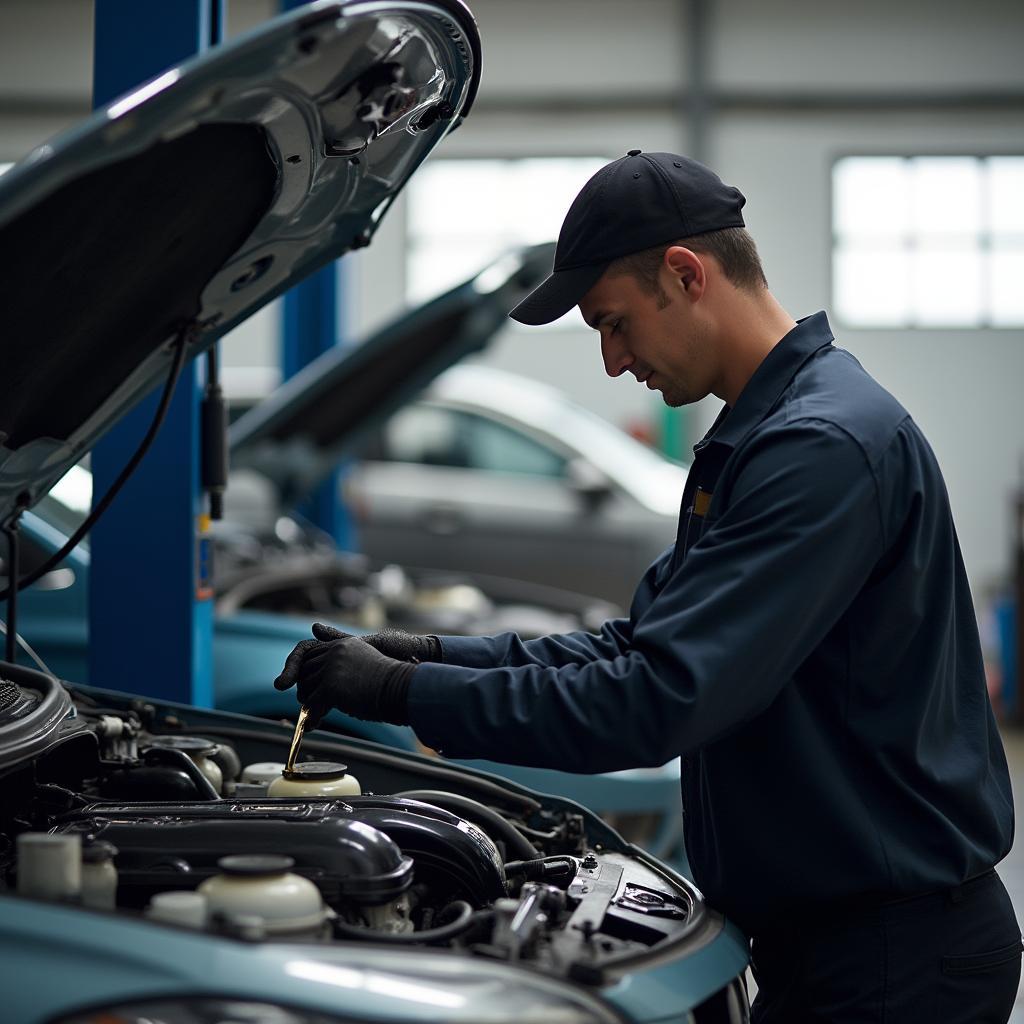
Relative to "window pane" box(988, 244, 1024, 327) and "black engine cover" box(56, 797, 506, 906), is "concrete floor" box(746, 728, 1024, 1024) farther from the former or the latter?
"window pane" box(988, 244, 1024, 327)

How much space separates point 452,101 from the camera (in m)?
2.21

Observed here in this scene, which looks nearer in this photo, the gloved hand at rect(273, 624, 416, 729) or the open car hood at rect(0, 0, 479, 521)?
the open car hood at rect(0, 0, 479, 521)

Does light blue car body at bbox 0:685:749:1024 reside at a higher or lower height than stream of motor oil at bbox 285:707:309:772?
higher

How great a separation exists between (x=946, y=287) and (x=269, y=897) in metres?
11.5

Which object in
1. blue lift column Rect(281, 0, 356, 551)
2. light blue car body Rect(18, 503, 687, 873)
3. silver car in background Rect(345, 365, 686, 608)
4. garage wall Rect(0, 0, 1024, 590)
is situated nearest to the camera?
light blue car body Rect(18, 503, 687, 873)

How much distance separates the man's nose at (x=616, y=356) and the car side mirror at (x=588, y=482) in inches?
208

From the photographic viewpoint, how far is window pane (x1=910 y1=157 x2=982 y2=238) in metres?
12.0

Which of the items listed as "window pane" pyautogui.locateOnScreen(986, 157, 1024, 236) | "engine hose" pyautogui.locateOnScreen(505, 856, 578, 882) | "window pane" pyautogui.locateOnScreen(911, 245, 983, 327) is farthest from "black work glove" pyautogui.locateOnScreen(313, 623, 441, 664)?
"window pane" pyautogui.locateOnScreen(986, 157, 1024, 236)

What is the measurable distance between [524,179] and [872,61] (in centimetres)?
312

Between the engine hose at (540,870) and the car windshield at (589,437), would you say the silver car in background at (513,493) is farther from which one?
the engine hose at (540,870)

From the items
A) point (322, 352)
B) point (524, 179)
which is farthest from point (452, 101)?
point (524, 179)

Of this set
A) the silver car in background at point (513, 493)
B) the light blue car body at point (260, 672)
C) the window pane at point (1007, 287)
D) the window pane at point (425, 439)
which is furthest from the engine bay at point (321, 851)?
the window pane at point (1007, 287)

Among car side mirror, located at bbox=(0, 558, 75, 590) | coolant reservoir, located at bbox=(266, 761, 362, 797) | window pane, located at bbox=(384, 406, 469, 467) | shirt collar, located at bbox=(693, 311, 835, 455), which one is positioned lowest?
window pane, located at bbox=(384, 406, 469, 467)

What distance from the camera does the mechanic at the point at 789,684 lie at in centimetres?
169
